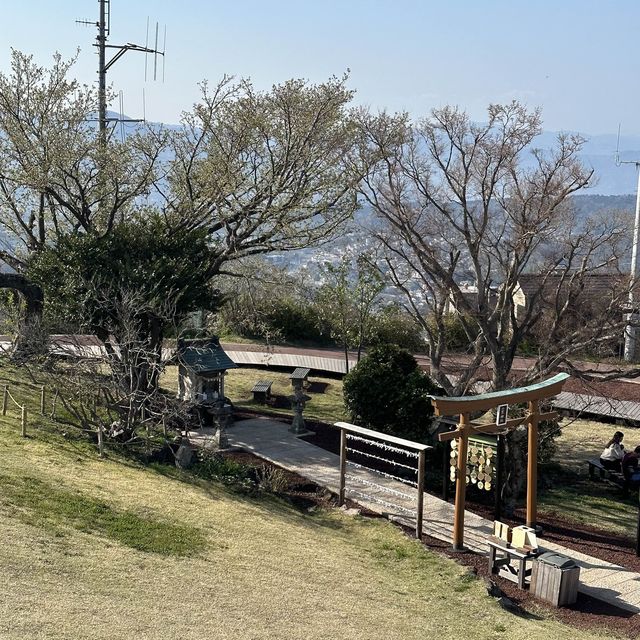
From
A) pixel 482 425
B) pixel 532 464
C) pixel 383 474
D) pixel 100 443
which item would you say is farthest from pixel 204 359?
pixel 532 464

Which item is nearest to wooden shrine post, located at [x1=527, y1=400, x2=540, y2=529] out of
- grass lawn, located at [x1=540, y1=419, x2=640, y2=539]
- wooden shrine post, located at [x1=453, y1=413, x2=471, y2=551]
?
wooden shrine post, located at [x1=453, y1=413, x2=471, y2=551]

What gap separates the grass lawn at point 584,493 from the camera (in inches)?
559

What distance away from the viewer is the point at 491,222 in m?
18.8

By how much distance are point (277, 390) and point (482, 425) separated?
39.9ft

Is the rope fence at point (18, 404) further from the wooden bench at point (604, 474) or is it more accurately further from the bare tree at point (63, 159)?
the wooden bench at point (604, 474)

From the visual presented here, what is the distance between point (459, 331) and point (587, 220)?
15.8 m

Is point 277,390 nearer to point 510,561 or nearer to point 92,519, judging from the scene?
point 510,561

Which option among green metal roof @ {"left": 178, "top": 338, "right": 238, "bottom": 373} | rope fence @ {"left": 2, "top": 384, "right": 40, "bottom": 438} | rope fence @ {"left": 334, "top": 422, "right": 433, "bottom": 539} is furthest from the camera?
green metal roof @ {"left": 178, "top": 338, "right": 238, "bottom": 373}

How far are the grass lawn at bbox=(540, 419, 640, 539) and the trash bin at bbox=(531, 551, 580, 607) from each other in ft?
12.4

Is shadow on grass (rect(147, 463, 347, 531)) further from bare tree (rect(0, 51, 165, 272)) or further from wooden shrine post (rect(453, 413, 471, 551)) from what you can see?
bare tree (rect(0, 51, 165, 272))

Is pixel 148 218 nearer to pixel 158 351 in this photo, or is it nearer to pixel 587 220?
pixel 158 351

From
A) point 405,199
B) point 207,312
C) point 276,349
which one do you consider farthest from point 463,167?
point 276,349

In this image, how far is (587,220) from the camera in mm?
16344

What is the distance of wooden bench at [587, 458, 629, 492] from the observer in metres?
15.7
